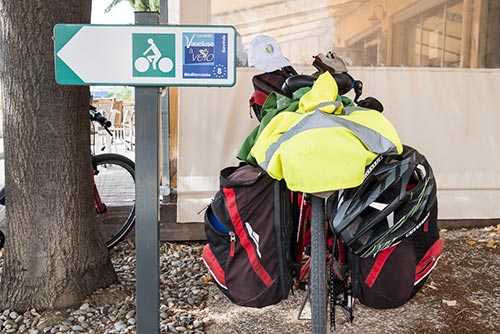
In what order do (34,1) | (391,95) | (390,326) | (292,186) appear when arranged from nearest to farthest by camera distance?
(292,186) → (34,1) → (390,326) → (391,95)

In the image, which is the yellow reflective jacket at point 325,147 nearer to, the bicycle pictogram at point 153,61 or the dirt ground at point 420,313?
the bicycle pictogram at point 153,61

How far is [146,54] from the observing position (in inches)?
65.7

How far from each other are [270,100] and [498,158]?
2785 millimetres

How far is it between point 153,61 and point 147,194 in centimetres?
41

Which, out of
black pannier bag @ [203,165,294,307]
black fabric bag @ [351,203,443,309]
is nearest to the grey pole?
black pannier bag @ [203,165,294,307]

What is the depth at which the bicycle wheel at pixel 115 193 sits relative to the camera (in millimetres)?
3807

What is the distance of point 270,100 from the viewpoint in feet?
7.16

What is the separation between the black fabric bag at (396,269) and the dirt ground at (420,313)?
838 mm

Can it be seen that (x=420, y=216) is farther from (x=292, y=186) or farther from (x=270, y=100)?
(x=270, y=100)

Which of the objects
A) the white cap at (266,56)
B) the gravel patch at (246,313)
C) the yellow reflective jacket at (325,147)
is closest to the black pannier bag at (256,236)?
the yellow reflective jacket at (325,147)

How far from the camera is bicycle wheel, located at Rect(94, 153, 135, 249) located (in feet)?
12.5

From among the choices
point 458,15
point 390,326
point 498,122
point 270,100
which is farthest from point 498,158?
point 270,100

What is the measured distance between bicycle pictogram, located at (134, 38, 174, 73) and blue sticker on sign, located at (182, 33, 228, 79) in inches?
2.1

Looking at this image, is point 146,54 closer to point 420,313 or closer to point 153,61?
point 153,61
